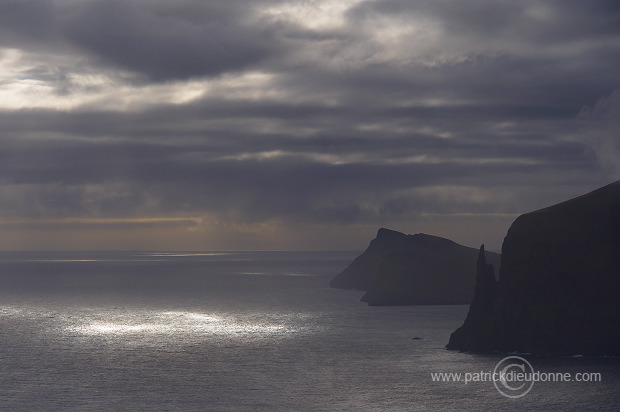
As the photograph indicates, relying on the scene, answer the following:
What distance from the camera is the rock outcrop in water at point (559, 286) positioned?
378ft

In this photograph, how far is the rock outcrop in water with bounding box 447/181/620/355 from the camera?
115 metres

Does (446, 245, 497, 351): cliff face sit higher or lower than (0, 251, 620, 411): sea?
higher

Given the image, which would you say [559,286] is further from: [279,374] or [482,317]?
[279,374]

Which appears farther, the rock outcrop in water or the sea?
the rock outcrop in water

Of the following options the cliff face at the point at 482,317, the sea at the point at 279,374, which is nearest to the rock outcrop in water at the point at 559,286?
the cliff face at the point at 482,317

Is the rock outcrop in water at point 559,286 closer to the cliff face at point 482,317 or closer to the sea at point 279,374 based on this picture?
the cliff face at point 482,317

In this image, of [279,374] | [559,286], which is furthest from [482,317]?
[279,374]

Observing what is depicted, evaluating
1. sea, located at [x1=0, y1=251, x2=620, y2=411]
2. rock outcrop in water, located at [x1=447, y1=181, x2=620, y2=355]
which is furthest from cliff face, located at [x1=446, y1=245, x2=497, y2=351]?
sea, located at [x1=0, y1=251, x2=620, y2=411]

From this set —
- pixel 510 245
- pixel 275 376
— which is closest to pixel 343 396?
pixel 275 376

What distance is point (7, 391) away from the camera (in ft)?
332

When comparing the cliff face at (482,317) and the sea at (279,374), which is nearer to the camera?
the sea at (279,374)

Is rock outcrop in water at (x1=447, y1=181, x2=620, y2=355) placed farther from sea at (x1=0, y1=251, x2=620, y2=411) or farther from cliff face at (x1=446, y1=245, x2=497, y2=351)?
sea at (x1=0, y1=251, x2=620, y2=411)

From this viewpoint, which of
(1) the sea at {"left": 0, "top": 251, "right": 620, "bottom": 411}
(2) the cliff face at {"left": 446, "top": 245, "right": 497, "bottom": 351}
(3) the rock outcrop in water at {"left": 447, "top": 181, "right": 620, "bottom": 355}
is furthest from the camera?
(2) the cliff face at {"left": 446, "top": 245, "right": 497, "bottom": 351}

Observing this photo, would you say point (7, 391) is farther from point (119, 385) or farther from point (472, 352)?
point (472, 352)
